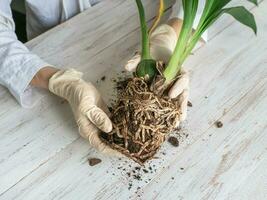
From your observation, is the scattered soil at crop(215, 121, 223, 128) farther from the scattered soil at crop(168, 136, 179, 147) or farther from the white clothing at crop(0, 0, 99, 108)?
the white clothing at crop(0, 0, 99, 108)

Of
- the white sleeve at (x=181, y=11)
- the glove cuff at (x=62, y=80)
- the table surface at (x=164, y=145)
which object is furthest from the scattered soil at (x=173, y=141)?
the white sleeve at (x=181, y=11)

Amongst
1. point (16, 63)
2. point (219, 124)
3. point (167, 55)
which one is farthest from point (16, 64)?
point (219, 124)

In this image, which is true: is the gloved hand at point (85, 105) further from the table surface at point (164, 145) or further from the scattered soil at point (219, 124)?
the scattered soil at point (219, 124)

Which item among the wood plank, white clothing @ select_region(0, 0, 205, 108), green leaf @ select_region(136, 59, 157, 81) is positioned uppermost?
green leaf @ select_region(136, 59, 157, 81)

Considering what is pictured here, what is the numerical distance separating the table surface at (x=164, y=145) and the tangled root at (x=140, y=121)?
0.14ft

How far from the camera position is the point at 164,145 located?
2.52ft

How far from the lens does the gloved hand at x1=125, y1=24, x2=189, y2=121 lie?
2.45 ft

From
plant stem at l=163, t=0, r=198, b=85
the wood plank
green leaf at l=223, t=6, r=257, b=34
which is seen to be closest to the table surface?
the wood plank

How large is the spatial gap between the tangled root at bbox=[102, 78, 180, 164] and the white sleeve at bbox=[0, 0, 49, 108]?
0.22 metres

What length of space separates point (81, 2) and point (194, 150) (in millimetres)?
618

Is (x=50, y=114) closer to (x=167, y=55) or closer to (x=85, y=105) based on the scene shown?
(x=85, y=105)

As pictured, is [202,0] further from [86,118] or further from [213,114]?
[86,118]

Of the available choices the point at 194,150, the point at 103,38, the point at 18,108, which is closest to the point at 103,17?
the point at 103,38

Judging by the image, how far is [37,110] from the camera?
823mm
